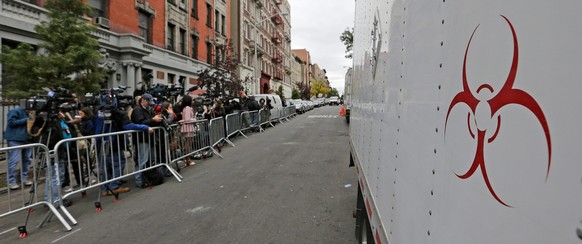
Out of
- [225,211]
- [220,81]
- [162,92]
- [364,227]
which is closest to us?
[364,227]

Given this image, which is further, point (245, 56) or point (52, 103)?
point (245, 56)

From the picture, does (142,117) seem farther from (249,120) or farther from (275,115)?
(275,115)

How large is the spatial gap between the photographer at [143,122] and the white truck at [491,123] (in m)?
6.44

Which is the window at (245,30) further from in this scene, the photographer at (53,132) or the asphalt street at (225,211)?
the photographer at (53,132)

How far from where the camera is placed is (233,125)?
1449 cm

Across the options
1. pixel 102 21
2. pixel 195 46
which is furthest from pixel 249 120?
pixel 195 46

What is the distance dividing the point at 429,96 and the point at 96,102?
7.71 m

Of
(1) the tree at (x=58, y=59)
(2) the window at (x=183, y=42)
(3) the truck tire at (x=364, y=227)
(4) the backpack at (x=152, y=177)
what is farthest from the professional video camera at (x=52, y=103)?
(2) the window at (x=183, y=42)

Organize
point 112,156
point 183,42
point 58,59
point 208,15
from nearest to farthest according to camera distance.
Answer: point 112,156
point 58,59
point 183,42
point 208,15

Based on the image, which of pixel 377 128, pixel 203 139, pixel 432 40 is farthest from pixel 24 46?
pixel 432 40

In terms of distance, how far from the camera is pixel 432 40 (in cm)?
138

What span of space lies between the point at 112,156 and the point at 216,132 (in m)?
5.32

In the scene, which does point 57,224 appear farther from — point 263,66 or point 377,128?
point 263,66

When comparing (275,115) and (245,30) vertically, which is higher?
(245,30)
